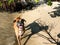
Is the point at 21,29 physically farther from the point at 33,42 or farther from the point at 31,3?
the point at 31,3

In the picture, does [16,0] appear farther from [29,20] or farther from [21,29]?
[21,29]

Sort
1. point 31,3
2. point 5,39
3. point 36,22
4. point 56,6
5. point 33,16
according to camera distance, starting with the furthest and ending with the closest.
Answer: point 31,3
point 56,6
point 33,16
point 36,22
point 5,39

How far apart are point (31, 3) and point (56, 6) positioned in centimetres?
235

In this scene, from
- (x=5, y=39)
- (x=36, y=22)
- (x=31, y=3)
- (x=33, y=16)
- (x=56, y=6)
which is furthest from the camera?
(x=31, y=3)

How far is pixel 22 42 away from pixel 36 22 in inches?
117

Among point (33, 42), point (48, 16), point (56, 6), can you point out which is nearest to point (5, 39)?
point (33, 42)

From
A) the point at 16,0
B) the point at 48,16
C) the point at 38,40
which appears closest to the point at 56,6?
the point at 48,16

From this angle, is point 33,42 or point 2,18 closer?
point 33,42

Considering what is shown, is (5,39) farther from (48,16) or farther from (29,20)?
(48,16)

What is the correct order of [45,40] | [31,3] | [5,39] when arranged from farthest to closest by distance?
[31,3], [5,39], [45,40]

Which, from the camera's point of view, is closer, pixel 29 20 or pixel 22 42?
pixel 22 42

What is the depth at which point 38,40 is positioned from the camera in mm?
13102

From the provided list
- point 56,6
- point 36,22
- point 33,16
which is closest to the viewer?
point 36,22

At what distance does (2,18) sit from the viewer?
57.0 feet
